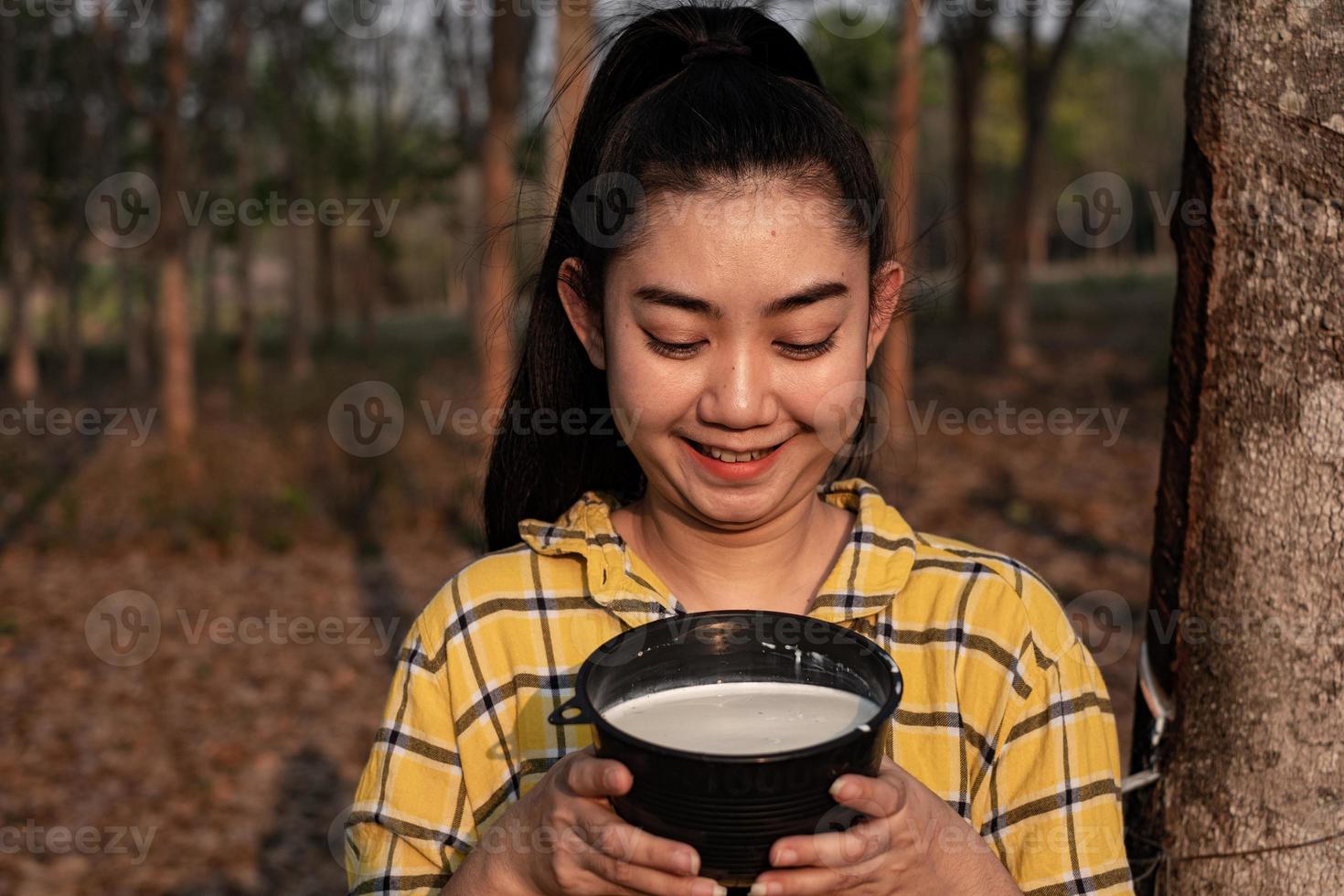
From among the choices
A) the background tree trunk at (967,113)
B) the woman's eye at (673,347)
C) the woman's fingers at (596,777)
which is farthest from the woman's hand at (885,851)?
the background tree trunk at (967,113)

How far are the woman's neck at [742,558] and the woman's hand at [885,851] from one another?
1.62 ft

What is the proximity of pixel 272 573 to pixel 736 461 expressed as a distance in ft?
23.6

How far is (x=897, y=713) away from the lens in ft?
5.40

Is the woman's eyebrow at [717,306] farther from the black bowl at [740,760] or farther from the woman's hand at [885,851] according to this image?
the woman's hand at [885,851]

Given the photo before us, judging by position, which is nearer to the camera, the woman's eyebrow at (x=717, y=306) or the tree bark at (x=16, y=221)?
the woman's eyebrow at (x=717, y=306)

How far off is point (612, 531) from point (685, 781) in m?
0.74

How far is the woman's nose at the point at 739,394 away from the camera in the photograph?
152 centimetres

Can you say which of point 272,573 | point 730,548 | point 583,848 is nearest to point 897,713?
point 730,548

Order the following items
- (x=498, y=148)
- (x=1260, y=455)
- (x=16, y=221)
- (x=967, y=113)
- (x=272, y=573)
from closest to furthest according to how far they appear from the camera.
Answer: (x=1260, y=455), (x=498, y=148), (x=272, y=573), (x=16, y=221), (x=967, y=113)

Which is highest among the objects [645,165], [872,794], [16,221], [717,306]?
[645,165]

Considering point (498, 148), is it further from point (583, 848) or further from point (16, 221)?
point (16, 221)

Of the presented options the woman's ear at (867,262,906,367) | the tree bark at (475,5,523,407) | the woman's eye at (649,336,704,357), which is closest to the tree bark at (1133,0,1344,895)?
the woman's ear at (867,262,906,367)

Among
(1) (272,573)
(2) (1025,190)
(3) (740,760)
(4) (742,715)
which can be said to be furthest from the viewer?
(2) (1025,190)

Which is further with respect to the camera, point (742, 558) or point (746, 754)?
point (742, 558)
